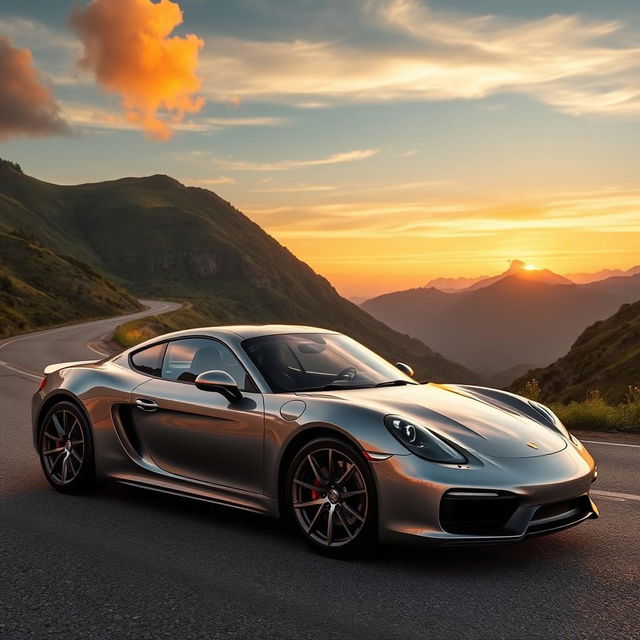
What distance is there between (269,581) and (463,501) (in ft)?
3.89

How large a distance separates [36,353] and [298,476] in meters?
25.7

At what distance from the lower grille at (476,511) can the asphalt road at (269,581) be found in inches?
10.6

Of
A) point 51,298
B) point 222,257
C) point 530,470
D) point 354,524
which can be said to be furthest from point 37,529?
point 222,257

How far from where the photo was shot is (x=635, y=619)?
4.03 metres

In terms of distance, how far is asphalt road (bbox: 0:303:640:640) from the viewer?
397cm

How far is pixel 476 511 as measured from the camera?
4.79 m

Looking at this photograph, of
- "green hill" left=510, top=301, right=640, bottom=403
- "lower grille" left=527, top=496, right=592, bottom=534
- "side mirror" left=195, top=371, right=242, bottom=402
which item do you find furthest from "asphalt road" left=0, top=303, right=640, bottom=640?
"green hill" left=510, top=301, right=640, bottom=403

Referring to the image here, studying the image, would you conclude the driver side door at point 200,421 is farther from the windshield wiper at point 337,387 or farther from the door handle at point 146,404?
the windshield wiper at point 337,387

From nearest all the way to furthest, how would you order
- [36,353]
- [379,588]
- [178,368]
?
[379,588], [178,368], [36,353]

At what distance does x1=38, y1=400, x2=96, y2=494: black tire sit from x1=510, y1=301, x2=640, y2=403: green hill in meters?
32.9

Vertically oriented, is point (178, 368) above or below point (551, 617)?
above

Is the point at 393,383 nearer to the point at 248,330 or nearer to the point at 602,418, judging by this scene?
the point at 248,330

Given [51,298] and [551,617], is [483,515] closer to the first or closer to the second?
[551,617]

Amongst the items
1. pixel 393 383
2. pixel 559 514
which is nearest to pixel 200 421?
pixel 393 383
